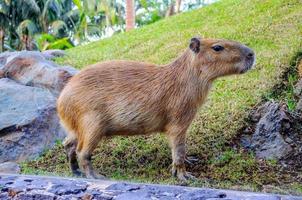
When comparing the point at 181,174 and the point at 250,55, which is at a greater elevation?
the point at 250,55

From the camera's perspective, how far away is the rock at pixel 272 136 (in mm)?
4758

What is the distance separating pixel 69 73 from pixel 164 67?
2.26m

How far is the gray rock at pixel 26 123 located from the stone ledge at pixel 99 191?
6.69 ft

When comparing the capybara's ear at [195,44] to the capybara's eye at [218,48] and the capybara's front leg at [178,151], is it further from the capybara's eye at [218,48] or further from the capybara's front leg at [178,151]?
the capybara's front leg at [178,151]

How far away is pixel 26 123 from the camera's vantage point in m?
5.68

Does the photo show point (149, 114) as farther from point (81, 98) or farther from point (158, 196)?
point (158, 196)

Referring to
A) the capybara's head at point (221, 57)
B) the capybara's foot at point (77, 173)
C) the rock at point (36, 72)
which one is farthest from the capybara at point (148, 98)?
the rock at point (36, 72)

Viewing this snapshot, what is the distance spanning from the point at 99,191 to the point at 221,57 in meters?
1.71

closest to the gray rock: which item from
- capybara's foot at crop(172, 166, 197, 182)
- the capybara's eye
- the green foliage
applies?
capybara's foot at crop(172, 166, 197, 182)

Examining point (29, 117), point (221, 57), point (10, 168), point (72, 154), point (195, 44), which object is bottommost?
point (10, 168)

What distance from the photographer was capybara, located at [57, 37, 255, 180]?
4359 millimetres

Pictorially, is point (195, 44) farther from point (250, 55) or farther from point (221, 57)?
point (250, 55)

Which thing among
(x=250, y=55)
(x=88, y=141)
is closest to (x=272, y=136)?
(x=250, y=55)

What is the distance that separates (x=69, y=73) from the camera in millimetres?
6621
